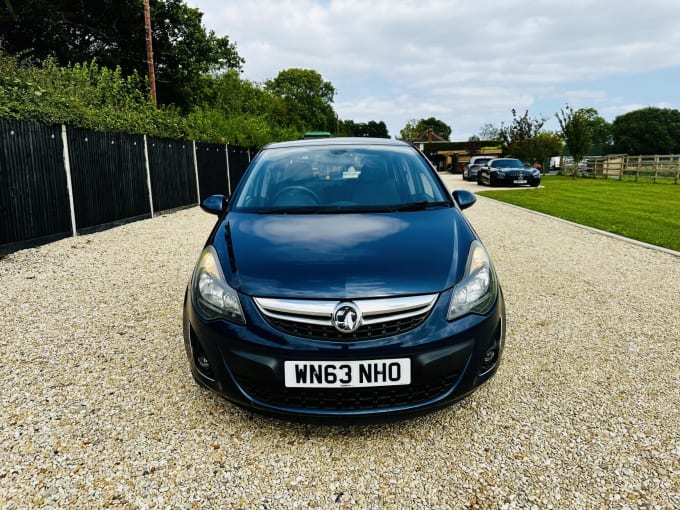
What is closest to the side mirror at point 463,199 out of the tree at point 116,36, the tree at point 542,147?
the tree at point 116,36

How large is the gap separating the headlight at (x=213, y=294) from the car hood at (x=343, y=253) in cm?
5

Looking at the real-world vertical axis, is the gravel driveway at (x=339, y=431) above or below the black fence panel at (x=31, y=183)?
below

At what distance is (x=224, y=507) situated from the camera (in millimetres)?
1938

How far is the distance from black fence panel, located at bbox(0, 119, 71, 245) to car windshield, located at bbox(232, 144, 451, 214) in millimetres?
5267

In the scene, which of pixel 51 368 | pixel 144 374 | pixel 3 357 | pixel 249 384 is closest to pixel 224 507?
pixel 249 384

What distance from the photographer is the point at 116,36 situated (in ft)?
81.0

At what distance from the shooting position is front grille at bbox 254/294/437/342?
211 cm

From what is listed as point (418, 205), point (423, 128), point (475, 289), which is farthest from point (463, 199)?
point (423, 128)

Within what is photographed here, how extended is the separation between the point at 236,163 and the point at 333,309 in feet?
56.8

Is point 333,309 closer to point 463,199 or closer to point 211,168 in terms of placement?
point 463,199

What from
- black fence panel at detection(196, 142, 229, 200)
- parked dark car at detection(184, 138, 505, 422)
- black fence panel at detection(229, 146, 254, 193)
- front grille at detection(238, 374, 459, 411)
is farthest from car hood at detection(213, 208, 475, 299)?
black fence panel at detection(229, 146, 254, 193)

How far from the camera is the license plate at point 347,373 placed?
2.10m

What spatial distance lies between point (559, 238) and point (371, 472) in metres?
7.33

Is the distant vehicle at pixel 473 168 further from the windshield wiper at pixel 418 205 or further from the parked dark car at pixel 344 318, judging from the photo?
the parked dark car at pixel 344 318
